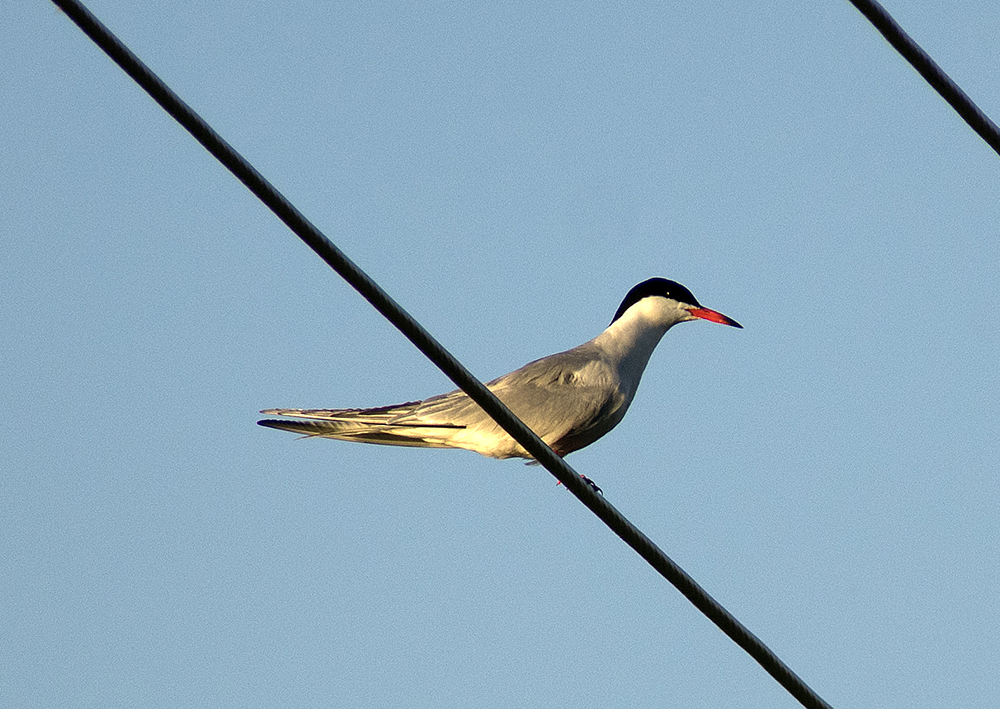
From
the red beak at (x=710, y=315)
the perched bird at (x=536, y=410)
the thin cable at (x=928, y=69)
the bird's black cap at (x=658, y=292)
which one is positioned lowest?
the thin cable at (x=928, y=69)

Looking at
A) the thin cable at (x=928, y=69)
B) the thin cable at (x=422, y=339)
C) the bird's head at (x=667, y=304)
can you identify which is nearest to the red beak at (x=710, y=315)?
the bird's head at (x=667, y=304)

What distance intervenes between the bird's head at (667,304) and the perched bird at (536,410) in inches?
15.7

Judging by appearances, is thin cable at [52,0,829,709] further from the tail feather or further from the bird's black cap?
the bird's black cap

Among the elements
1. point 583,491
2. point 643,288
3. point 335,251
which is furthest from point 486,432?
point 335,251

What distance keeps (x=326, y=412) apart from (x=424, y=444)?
689mm

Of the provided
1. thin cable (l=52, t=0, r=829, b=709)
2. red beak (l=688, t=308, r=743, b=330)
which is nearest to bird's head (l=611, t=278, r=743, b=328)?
red beak (l=688, t=308, r=743, b=330)

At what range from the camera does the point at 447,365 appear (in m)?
2.91

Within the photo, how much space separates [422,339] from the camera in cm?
286

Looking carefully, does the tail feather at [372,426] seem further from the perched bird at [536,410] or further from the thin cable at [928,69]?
the thin cable at [928,69]

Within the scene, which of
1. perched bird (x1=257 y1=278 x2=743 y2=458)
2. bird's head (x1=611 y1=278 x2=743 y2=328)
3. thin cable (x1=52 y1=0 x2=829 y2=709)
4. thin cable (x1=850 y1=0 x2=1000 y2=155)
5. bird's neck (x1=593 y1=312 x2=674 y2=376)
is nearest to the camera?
thin cable (x1=52 y1=0 x2=829 y2=709)

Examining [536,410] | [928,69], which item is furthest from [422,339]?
[536,410]

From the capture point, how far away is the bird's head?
21.9ft

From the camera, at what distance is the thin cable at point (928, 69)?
2568 millimetres

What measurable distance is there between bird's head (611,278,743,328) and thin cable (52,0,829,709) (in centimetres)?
347
